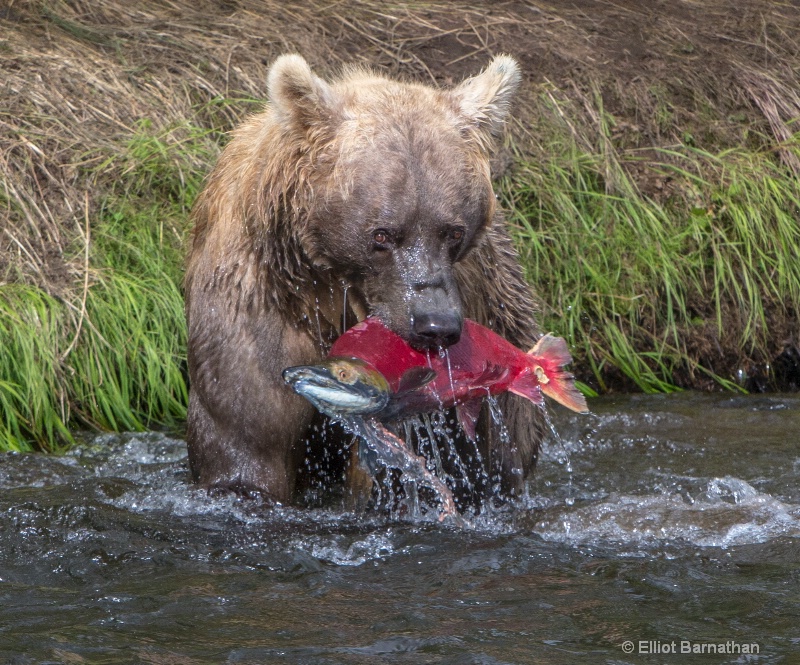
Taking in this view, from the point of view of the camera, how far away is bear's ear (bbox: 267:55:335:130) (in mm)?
4027

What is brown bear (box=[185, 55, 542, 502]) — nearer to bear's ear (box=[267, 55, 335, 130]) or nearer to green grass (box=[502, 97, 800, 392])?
bear's ear (box=[267, 55, 335, 130])

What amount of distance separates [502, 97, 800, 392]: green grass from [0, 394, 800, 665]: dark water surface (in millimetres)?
1542

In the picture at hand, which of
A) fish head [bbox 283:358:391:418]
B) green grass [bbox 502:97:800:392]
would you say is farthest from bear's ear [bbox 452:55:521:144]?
green grass [bbox 502:97:800:392]

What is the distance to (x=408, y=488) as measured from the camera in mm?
4578

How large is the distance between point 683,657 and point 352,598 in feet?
3.06

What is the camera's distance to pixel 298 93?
4.09 m

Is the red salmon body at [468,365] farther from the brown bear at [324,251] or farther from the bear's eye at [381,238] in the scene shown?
the bear's eye at [381,238]

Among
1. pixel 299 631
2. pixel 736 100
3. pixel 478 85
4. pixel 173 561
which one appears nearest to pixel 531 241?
pixel 736 100

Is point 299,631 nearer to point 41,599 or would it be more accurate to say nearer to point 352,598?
point 352,598

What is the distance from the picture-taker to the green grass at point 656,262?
6789 mm

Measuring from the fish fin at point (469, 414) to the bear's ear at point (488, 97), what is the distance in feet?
2.86

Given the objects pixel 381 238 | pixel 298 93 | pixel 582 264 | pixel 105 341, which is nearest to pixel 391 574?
pixel 381 238

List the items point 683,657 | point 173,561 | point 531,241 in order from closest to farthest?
point 683,657, point 173,561, point 531,241

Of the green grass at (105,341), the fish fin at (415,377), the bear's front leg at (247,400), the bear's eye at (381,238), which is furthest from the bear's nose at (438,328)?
the green grass at (105,341)
